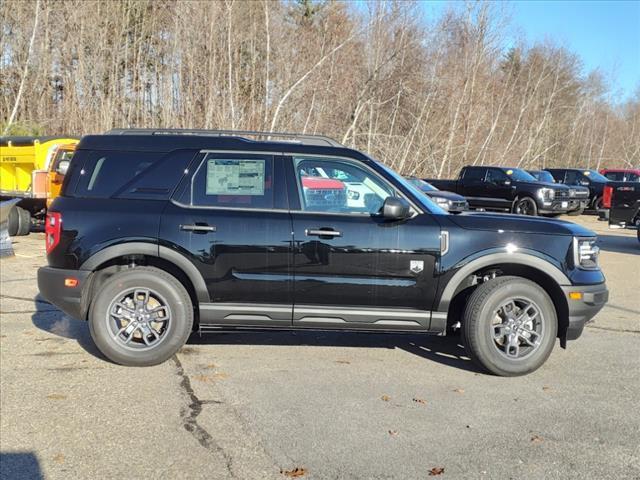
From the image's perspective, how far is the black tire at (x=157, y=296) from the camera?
211 inches

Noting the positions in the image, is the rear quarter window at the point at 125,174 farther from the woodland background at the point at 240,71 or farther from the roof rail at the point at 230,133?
the woodland background at the point at 240,71

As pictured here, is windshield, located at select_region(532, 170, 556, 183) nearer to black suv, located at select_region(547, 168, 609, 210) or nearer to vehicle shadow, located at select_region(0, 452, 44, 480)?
black suv, located at select_region(547, 168, 609, 210)

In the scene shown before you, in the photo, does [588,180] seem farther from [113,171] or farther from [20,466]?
[20,466]

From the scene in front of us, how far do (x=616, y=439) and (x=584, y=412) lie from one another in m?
0.49

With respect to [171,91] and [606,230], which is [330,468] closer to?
[606,230]

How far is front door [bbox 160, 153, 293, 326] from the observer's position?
525cm

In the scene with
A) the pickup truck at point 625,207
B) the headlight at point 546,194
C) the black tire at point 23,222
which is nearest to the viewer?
the black tire at point 23,222

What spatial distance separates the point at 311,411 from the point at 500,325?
1.89 meters

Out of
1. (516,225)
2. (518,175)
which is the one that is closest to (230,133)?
(516,225)

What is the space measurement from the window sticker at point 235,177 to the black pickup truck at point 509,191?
668 inches

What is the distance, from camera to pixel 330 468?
11.9 feet

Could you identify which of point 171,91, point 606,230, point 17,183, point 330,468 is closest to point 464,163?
point 606,230

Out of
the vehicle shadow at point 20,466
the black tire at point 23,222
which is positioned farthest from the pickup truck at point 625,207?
the vehicle shadow at point 20,466

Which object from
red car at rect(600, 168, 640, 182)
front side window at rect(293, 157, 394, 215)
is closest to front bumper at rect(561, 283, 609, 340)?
front side window at rect(293, 157, 394, 215)
